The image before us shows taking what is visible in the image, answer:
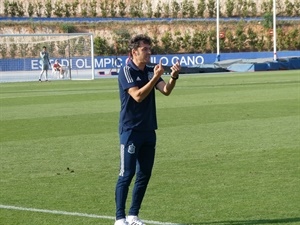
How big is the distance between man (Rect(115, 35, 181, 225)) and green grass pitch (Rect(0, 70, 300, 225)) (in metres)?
0.56

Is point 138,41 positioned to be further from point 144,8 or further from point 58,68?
point 144,8

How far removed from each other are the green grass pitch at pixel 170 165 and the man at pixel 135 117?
0.56 m

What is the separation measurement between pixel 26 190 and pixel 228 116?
11.1 metres

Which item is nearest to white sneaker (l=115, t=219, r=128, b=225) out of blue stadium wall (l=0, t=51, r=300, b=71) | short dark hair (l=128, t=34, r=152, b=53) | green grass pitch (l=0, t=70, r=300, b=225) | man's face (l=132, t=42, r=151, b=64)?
green grass pitch (l=0, t=70, r=300, b=225)

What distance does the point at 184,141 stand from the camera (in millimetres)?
16797

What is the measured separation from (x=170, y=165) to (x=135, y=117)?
472cm

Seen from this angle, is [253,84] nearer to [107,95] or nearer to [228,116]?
[107,95]

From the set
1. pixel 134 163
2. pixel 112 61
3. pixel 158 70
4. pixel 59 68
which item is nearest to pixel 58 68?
pixel 59 68

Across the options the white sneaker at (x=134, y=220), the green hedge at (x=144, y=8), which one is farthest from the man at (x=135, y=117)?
the green hedge at (x=144, y=8)

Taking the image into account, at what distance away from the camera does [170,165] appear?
1372 centimetres

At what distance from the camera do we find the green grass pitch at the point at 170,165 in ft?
32.9

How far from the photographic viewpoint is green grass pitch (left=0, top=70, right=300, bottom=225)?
1002 centimetres

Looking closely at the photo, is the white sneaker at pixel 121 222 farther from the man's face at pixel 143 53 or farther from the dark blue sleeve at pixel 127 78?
the man's face at pixel 143 53

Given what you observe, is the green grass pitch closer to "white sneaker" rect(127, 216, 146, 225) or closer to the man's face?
"white sneaker" rect(127, 216, 146, 225)
